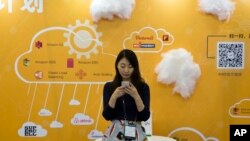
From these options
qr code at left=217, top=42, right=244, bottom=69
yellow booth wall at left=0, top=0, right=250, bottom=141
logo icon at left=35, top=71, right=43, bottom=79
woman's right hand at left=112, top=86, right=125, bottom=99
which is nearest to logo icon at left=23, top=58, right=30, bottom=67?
yellow booth wall at left=0, top=0, right=250, bottom=141

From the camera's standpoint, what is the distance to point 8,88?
132 inches

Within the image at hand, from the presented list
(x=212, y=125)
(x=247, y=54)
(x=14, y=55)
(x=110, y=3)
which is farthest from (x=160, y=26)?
(x=14, y=55)

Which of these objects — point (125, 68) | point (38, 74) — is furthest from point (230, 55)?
point (38, 74)

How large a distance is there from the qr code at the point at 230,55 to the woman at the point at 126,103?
1.56 metres

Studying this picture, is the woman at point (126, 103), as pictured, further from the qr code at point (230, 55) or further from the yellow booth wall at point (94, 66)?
the qr code at point (230, 55)

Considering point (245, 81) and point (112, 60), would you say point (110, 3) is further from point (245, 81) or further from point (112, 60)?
point (245, 81)

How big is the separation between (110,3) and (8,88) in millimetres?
1338

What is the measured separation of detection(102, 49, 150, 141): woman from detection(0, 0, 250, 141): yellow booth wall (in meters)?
1.28

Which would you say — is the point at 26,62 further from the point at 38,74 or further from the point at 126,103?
the point at 126,103

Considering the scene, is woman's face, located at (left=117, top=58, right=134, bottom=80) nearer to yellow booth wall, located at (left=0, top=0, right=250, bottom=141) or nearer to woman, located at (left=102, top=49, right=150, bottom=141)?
woman, located at (left=102, top=49, right=150, bottom=141)

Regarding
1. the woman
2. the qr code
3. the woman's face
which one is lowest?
the woman

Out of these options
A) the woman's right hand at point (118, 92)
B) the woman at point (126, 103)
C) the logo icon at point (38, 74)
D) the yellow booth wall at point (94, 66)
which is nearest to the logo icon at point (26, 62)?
the yellow booth wall at point (94, 66)

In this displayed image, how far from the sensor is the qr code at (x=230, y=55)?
11.2ft

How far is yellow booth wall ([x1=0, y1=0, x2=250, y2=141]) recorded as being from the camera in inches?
132
